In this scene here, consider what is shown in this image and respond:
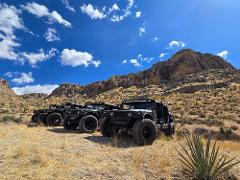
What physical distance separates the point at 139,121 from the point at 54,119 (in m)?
8.96

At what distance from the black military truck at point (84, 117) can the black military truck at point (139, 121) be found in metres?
2.01

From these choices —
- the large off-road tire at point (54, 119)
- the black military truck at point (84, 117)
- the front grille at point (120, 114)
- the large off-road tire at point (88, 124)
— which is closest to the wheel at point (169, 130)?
the black military truck at point (84, 117)

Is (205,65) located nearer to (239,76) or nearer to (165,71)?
(165,71)

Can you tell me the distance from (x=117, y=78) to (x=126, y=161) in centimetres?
10183

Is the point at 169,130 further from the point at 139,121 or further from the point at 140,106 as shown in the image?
the point at 139,121

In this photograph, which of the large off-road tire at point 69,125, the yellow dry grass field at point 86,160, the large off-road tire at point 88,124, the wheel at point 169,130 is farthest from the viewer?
the large off-road tire at point 69,125

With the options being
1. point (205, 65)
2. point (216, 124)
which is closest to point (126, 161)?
point (216, 124)

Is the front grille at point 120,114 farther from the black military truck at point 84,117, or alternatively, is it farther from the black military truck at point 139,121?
the black military truck at point 84,117

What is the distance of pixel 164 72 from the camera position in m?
108

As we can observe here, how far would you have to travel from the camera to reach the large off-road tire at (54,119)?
2029cm

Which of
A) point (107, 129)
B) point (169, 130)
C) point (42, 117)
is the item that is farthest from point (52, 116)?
point (169, 130)

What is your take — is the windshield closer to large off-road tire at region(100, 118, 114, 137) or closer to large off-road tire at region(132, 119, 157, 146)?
large off-road tire at region(100, 118, 114, 137)

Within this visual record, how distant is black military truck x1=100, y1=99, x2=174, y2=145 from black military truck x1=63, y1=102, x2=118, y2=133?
201 centimetres

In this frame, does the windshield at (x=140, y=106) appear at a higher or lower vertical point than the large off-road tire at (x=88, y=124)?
higher
